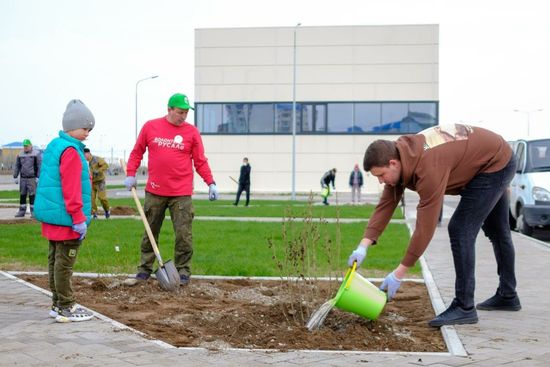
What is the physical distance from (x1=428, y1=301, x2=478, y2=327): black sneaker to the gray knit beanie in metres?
3.27

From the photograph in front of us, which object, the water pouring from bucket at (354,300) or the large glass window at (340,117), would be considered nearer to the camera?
the water pouring from bucket at (354,300)

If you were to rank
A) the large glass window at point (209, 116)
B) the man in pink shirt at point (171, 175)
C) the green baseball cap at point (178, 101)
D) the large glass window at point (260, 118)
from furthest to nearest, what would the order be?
the large glass window at point (209, 116) → the large glass window at point (260, 118) → the man in pink shirt at point (171, 175) → the green baseball cap at point (178, 101)

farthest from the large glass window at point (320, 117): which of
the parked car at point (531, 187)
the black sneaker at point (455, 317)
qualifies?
the black sneaker at point (455, 317)

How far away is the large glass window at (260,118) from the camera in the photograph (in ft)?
160

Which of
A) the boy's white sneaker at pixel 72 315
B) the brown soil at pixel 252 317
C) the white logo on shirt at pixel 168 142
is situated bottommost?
the brown soil at pixel 252 317

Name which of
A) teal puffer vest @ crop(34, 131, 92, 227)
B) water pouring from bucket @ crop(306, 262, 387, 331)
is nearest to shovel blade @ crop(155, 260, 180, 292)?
teal puffer vest @ crop(34, 131, 92, 227)

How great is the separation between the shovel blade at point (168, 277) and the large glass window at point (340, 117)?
4072cm

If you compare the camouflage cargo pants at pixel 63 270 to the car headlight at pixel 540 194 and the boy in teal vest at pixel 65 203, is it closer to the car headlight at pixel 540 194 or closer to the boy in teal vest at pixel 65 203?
the boy in teal vest at pixel 65 203

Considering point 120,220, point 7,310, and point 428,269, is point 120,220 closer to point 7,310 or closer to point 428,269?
point 428,269

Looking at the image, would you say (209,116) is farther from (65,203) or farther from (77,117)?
(65,203)

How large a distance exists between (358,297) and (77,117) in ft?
9.07

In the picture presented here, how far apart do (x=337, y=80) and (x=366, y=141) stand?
409cm

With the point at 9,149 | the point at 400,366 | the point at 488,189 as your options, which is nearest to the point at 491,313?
the point at 488,189

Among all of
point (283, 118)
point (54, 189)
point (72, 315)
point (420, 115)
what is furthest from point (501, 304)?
point (283, 118)
